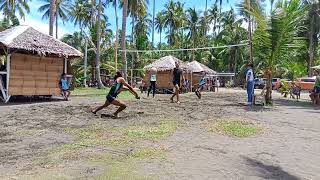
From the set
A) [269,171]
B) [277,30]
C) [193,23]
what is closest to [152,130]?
[269,171]

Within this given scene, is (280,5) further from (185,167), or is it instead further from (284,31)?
(185,167)

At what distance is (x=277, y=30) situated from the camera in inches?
683

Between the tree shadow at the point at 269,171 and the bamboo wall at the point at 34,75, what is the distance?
1355cm

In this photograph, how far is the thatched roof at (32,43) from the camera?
1786 centimetres

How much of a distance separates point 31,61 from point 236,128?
1161 cm

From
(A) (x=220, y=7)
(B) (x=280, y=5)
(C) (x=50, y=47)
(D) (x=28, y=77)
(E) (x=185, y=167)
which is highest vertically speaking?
(A) (x=220, y=7)

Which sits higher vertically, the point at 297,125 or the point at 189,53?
the point at 189,53

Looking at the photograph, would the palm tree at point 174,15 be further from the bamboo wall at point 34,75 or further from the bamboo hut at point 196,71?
the bamboo wall at point 34,75

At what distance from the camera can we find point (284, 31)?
17.4m

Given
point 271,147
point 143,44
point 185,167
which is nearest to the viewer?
point 185,167

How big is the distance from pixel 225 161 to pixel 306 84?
3920cm

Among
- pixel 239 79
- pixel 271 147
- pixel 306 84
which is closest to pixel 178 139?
pixel 271 147

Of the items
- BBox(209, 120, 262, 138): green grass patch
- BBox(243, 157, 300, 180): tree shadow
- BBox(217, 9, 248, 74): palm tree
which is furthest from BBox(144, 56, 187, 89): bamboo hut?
BBox(217, 9, 248, 74): palm tree

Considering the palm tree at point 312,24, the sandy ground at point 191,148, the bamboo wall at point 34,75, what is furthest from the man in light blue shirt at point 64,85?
the palm tree at point 312,24
